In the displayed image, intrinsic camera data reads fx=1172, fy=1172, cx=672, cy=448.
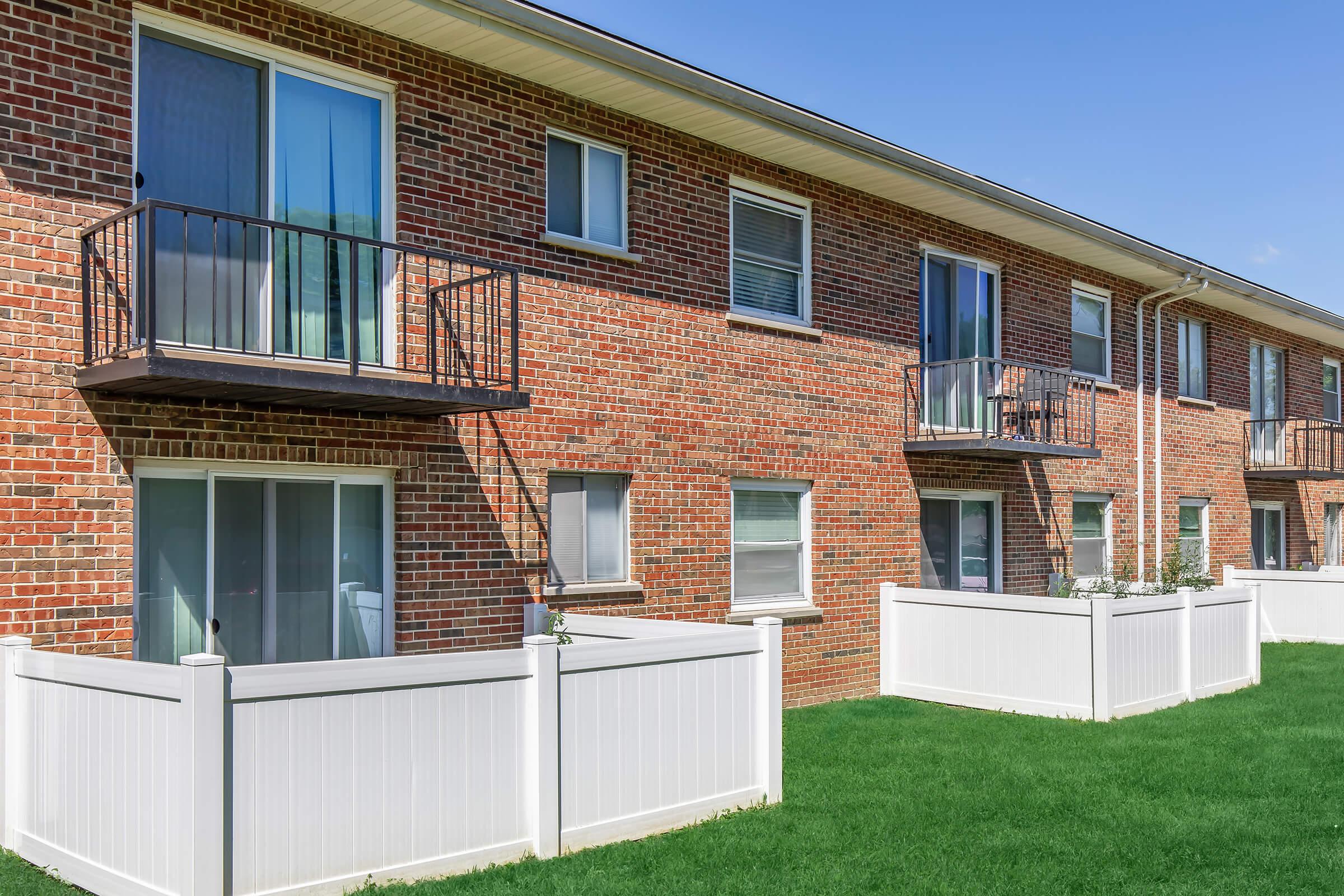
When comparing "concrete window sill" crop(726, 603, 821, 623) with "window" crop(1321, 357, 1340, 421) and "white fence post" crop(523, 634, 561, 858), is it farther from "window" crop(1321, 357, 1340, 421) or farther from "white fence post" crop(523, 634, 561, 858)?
"window" crop(1321, 357, 1340, 421)

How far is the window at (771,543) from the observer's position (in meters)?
11.8

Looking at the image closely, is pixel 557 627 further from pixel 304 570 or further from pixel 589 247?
pixel 589 247

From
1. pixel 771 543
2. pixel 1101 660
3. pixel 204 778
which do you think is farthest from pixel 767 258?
pixel 204 778

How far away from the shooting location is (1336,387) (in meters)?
24.5

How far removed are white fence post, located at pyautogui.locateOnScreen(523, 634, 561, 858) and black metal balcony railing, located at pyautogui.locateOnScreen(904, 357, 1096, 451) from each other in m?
7.59

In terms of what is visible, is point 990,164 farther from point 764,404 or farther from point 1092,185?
point 1092,185

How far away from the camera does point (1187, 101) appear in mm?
20734

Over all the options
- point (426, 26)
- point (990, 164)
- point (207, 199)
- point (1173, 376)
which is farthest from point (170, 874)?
point (1173, 376)

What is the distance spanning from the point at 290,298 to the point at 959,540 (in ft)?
30.0

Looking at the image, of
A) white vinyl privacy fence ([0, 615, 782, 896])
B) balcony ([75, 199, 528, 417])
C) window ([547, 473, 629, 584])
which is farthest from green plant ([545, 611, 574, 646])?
balcony ([75, 199, 528, 417])

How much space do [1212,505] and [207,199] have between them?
1693 centimetres

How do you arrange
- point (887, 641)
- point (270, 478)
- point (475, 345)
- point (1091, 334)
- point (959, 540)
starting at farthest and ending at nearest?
point (1091, 334) → point (959, 540) → point (887, 641) → point (475, 345) → point (270, 478)

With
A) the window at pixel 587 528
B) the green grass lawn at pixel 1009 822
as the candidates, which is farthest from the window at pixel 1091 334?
the window at pixel 587 528

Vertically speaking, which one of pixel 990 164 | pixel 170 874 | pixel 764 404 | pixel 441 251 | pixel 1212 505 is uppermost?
pixel 990 164
